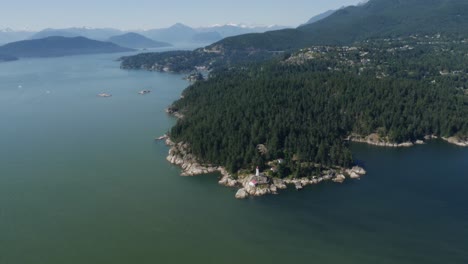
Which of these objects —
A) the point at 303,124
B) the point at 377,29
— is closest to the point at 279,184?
the point at 303,124

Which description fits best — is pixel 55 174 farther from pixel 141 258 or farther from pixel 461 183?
pixel 461 183

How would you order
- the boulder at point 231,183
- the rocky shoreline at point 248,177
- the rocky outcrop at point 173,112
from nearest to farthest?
the rocky shoreline at point 248,177 < the boulder at point 231,183 < the rocky outcrop at point 173,112

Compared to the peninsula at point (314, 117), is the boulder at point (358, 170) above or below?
below

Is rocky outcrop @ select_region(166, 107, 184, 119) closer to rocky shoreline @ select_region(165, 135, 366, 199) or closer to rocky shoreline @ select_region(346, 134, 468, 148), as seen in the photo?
rocky shoreline @ select_region(165, 135, 366, 199)

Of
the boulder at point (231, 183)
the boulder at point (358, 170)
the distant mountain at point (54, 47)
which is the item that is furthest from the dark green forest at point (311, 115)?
the distant mountain at point (54, 47)

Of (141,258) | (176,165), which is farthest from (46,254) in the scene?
(176,165)

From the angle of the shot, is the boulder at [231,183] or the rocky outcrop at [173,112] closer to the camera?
the boulder at [231,183]

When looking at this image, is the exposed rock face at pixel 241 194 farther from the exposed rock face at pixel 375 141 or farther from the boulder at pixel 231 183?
the exposed rock face at pixel 375 141
